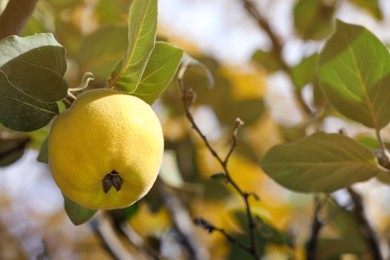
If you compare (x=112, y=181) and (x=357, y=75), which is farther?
(x=357, y=75)

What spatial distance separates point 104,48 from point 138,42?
0.61 m

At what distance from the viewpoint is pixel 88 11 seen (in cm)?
204

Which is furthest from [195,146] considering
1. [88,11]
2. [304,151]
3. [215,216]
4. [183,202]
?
[304,151]

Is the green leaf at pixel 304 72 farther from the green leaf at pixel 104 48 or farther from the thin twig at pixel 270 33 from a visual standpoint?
the green leaf at pixel 104 48

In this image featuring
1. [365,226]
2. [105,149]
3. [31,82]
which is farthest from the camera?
[365,226]

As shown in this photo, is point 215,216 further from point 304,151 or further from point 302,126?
point 304,151

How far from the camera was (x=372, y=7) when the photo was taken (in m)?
1.85

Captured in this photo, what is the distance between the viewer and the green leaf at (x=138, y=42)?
803 mm

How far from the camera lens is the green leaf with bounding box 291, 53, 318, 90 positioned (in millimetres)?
1394

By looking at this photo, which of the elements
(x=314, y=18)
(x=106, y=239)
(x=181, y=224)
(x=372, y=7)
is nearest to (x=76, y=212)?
(x=106, y=239)

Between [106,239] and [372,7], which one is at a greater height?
[372,7]

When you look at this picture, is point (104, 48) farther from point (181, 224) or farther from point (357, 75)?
point (357, 75)

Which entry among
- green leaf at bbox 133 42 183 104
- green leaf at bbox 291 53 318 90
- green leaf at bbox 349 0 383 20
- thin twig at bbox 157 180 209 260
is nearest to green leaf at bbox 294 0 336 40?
green leaf at bbox 349 0 383 20

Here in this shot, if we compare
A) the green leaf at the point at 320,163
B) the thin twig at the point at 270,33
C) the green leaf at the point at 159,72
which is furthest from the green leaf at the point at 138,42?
the thin twig at the point at 270,33
